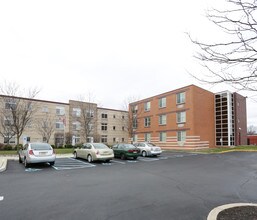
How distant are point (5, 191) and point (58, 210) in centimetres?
322

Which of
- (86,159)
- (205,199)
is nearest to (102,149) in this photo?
(86,159)

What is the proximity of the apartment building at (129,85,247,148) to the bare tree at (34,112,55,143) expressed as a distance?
16.7 meters

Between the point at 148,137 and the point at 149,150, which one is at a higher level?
the point at 148,137

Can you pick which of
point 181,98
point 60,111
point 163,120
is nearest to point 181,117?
point 181,98

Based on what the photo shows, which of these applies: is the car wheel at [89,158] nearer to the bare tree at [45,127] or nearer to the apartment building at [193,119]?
the apartment building at [193,119]

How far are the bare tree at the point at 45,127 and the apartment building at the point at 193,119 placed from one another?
658 inches

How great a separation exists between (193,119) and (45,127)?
27671 mm

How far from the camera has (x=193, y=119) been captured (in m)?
29.9

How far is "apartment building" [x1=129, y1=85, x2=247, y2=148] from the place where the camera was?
30612 millimetres

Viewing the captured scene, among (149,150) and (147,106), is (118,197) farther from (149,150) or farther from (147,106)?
(147,106)

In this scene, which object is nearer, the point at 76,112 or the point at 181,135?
the point at 181,135

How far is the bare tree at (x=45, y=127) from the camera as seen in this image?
3979cm

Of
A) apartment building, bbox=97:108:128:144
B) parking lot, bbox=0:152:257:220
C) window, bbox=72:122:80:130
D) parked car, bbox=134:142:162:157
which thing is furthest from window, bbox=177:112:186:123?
window, bbox=72:122:80:130

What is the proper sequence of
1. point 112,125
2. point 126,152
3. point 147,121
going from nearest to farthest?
point 126,152, point 147,121, point 112,125
